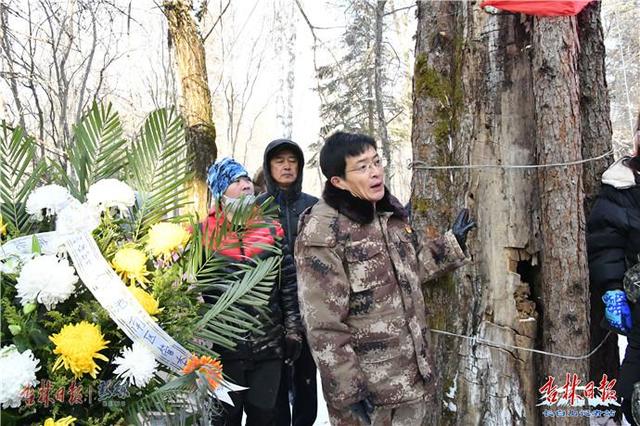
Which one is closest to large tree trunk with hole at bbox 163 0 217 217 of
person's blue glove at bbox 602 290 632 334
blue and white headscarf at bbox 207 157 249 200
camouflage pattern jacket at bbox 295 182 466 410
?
blue and white headscarf at bbox 207 157 249 200

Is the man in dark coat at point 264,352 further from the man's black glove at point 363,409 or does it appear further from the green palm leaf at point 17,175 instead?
the green palm leaf at point 17,175

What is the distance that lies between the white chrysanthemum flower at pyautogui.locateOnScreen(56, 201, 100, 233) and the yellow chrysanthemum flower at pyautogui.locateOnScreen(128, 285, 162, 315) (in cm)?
19

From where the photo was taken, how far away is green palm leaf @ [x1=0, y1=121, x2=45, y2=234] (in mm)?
1335

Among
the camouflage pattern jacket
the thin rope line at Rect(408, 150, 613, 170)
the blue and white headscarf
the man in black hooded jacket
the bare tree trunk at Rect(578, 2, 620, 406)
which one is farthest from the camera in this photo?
the man in black hooded jacket

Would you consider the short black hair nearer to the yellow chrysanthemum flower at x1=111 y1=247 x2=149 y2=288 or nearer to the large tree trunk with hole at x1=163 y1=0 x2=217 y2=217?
the yellow chrysanthemum flower at x1=111 y1=247 x2=149 y2=288

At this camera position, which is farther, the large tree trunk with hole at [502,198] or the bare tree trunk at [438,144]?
the bare tree trunk at [438,144]

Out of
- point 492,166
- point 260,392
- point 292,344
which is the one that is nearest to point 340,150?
point 492,166

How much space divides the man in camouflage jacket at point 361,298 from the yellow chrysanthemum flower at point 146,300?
91cm

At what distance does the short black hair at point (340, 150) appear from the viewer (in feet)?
7.24

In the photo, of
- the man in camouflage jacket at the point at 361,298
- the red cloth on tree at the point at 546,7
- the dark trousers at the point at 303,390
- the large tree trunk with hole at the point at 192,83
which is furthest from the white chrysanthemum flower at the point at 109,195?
the large tree trunk with hole at the point at 192,83

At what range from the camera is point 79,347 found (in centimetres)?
111

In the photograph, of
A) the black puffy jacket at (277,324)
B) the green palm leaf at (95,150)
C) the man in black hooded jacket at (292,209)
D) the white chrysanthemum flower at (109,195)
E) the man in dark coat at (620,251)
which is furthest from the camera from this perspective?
the man in black hooded jacket at (292,209)

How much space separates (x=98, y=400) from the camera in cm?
120

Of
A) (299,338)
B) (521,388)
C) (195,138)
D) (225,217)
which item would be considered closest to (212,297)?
(225,217)
